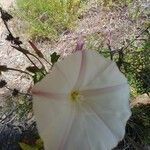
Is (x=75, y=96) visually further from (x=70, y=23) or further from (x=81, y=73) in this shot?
(x=70, y=23)

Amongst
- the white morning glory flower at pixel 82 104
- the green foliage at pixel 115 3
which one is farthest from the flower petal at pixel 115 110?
the green foliage at pixel 115 3

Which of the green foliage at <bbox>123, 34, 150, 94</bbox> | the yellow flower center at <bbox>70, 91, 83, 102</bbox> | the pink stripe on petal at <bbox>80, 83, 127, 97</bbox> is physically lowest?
the green foliage at <bbox>123, 34, 150, 94</bbox>

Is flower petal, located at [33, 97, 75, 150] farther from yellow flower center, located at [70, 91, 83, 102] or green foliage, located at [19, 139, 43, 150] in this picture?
green foliage, located at [19, 139, 43, 150]

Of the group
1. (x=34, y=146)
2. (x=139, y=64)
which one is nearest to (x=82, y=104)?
(x=34, y=146)

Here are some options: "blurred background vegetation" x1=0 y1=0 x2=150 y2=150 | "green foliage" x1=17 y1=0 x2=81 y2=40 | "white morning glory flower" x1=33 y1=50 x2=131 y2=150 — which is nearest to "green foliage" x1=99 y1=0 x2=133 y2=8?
"blurred background vegetation" x1=0 y1=0 x2=150 y2=150

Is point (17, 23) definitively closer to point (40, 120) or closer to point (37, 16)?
point (37, 16)

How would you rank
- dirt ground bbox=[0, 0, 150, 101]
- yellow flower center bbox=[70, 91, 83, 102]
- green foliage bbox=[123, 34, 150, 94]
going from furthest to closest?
dirt ground bbox=[0, 0, 150, 101]
green foliage bbox=[123, 34, 150, 94]
yellow flower center bbox=[70, 91, 83, 102]

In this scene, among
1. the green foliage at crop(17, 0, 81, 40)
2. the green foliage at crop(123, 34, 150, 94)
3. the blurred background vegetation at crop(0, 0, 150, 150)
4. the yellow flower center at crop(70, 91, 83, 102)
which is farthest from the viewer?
the green foliage at crop(17, 0, 81, 40)
